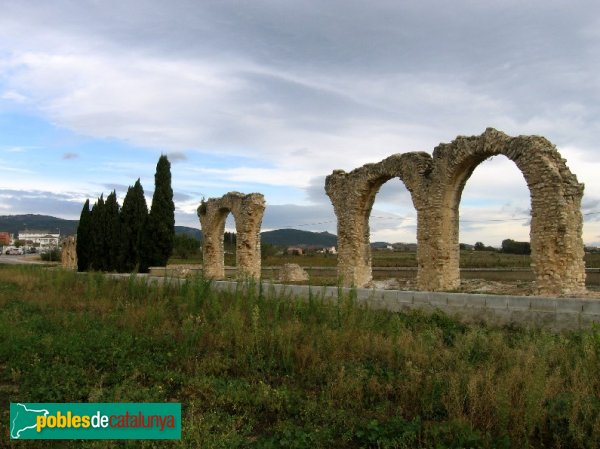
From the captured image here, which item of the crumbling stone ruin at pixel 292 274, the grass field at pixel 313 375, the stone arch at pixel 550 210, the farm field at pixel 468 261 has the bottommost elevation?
the grass field at pixel 313 375

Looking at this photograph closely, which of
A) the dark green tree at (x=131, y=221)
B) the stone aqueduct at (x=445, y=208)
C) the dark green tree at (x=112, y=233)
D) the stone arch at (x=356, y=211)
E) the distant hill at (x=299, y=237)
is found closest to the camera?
the stone aqueduct at (x=445, y=208)

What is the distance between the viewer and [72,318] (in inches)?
368

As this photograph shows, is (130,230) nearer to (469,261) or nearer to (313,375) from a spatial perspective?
(469,261)

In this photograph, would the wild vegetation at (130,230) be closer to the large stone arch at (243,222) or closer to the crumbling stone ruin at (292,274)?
the large stone arch at (243,222)

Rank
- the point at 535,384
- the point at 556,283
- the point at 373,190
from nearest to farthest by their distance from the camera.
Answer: the point at 535,384 → the point at 556,283 → the point at 373,190

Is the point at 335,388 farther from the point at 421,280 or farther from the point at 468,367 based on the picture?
the point at 421,280

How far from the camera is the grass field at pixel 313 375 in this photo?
4.58 m

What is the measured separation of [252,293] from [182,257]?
4601 centimetres

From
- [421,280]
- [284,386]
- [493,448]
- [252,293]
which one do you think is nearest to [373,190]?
[421,280]

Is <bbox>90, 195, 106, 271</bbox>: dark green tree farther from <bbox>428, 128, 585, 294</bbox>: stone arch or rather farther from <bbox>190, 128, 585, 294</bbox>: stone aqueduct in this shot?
<bbox>428, 128, 585, 294</bbox>: stone arch

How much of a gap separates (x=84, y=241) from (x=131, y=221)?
535 cm

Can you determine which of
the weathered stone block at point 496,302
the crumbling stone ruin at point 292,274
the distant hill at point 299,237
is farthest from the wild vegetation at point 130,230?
the distant hill at point 299,237

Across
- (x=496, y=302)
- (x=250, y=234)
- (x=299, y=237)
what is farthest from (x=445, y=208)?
(x=299, y=237)

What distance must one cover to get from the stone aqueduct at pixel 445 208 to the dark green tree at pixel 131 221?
29.3 ft
